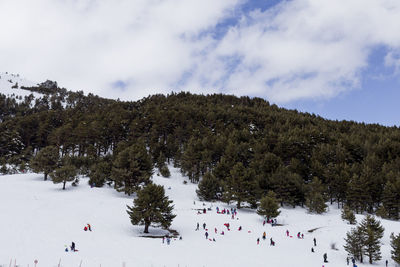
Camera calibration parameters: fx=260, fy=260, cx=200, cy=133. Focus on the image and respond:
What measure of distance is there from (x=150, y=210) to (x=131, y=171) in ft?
68.9

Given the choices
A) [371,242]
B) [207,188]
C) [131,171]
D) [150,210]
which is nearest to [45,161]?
[131,171]

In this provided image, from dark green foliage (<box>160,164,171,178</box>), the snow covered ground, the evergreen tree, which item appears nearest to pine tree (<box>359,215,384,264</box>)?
the snow covered ground

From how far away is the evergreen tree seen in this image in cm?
5731

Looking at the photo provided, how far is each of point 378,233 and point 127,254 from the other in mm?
29030

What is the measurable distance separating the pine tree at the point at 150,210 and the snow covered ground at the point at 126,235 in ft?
6.67

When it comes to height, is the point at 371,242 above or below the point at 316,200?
below

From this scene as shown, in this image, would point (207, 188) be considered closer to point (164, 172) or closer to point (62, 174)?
point (164, 172)

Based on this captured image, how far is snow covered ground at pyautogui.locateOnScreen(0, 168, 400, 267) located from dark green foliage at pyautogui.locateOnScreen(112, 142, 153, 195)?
232 cm

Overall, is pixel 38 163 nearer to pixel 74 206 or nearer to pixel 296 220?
pixel 74 206

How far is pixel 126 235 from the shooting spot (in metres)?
32.8

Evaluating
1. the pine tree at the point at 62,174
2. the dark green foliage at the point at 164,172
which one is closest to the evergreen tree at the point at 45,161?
the pine tree at the point at 62,174

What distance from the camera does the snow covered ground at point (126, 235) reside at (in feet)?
81.5

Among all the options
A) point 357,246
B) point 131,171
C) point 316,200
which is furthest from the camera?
point 131,171

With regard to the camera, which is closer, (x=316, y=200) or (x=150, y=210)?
(x=150, y=210)
